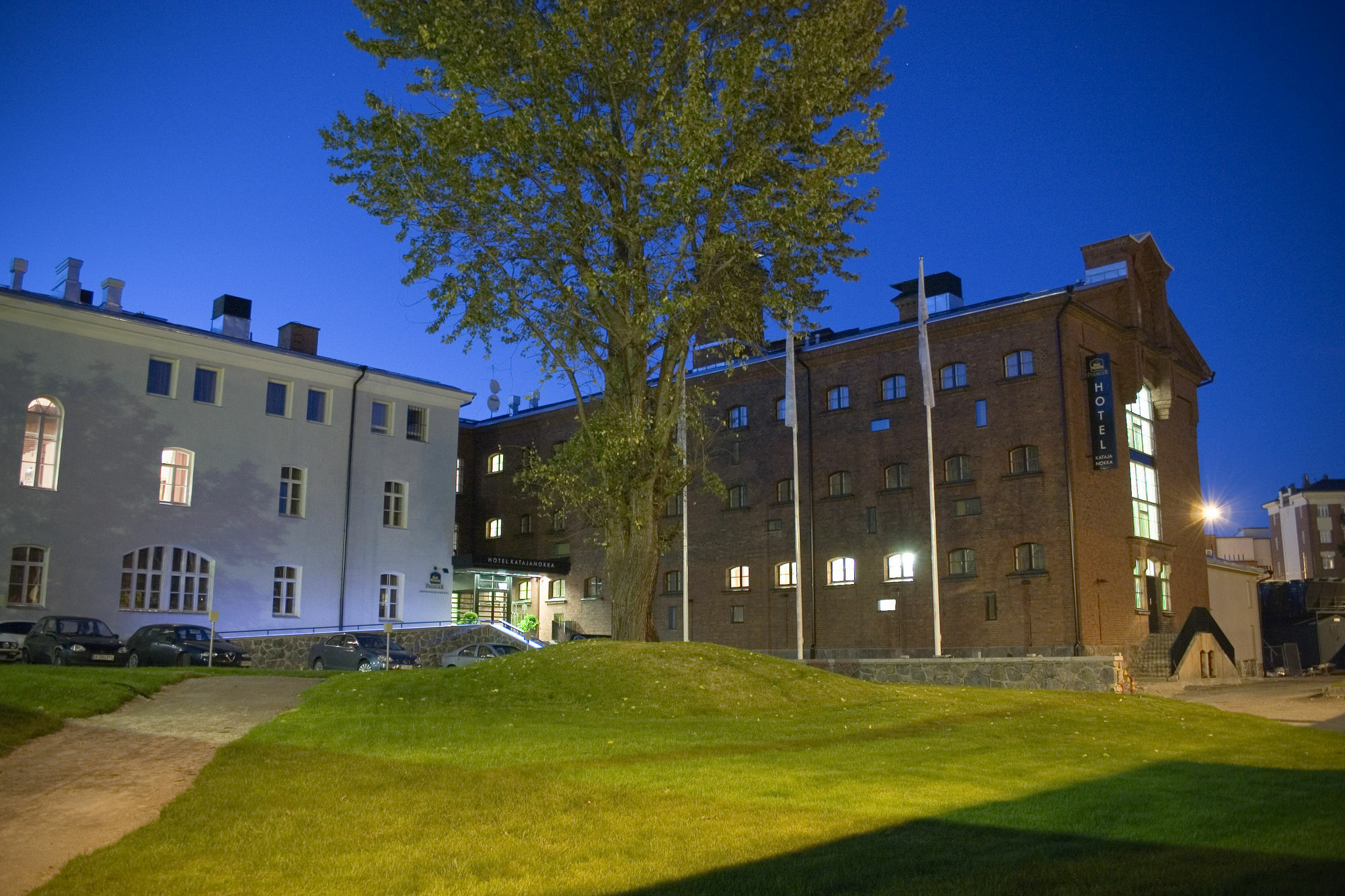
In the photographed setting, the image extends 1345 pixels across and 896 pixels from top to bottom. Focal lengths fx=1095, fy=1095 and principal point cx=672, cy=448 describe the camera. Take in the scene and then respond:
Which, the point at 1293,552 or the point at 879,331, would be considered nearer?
the point at 879,331

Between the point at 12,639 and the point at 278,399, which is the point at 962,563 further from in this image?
the point at 12,639

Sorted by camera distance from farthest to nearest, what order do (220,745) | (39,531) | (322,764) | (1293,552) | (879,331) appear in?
1. (1293,552)
2. (879,331)
3. (39,531)
4. (220,745)
5. (322,764)

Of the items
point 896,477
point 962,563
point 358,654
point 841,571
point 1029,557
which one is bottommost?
point 358,654

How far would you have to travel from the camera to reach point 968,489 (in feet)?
125

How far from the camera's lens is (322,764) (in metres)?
11.2

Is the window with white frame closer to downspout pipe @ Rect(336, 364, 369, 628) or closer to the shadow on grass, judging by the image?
Result: downspout pipe @ Rect(336, 364, 369, 628)

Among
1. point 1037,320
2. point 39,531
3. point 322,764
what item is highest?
point 1037,320

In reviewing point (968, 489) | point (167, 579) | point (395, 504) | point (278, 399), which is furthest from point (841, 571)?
point (167, 579)

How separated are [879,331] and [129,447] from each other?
2669 cm

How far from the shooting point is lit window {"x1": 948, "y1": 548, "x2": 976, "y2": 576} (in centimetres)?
3762

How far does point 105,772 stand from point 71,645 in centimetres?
2088

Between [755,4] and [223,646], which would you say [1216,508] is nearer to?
[755,4]

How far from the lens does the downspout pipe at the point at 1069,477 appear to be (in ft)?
114

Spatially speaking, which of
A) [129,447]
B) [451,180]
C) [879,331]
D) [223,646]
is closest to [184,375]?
[129,447]
